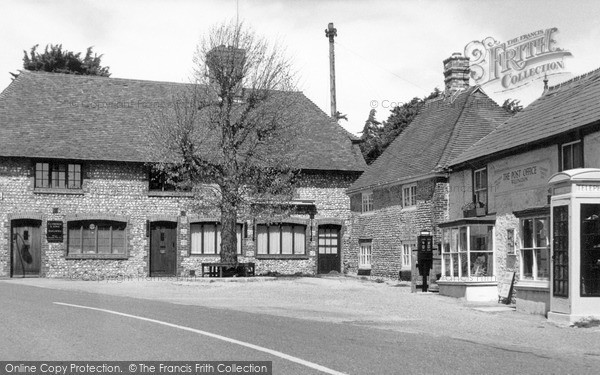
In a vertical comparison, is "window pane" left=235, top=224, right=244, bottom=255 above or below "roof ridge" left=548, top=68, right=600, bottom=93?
below

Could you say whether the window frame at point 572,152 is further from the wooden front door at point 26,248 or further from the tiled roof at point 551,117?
the wooden front door at point 26,248

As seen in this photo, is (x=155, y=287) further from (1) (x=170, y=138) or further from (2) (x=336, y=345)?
(2) (x=336, y=345)

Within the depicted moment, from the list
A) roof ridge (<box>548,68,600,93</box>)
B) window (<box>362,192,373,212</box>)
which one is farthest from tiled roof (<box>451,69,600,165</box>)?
window (<box>362,192,373,212</box>)

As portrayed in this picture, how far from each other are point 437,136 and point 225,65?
28.9 ft

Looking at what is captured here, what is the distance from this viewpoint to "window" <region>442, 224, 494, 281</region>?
78.5 feet

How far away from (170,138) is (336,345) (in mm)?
20207

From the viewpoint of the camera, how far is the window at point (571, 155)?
67.1 feet

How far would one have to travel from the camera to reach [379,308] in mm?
20375

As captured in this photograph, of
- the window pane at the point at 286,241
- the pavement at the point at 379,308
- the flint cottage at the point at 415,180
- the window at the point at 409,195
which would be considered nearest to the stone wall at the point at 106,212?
the window pane at the point at 286,241

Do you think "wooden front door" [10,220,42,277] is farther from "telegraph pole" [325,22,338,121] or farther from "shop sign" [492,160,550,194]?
"shop sign" [492,160,550,194]

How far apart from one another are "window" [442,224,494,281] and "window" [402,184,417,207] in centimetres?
787

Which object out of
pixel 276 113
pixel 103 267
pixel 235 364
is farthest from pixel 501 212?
pixel 103 267

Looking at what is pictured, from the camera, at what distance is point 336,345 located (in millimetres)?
11945

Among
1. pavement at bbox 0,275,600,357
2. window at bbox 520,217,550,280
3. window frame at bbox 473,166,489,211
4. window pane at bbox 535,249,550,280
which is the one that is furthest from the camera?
window frame at bbox 473,166,489,211
